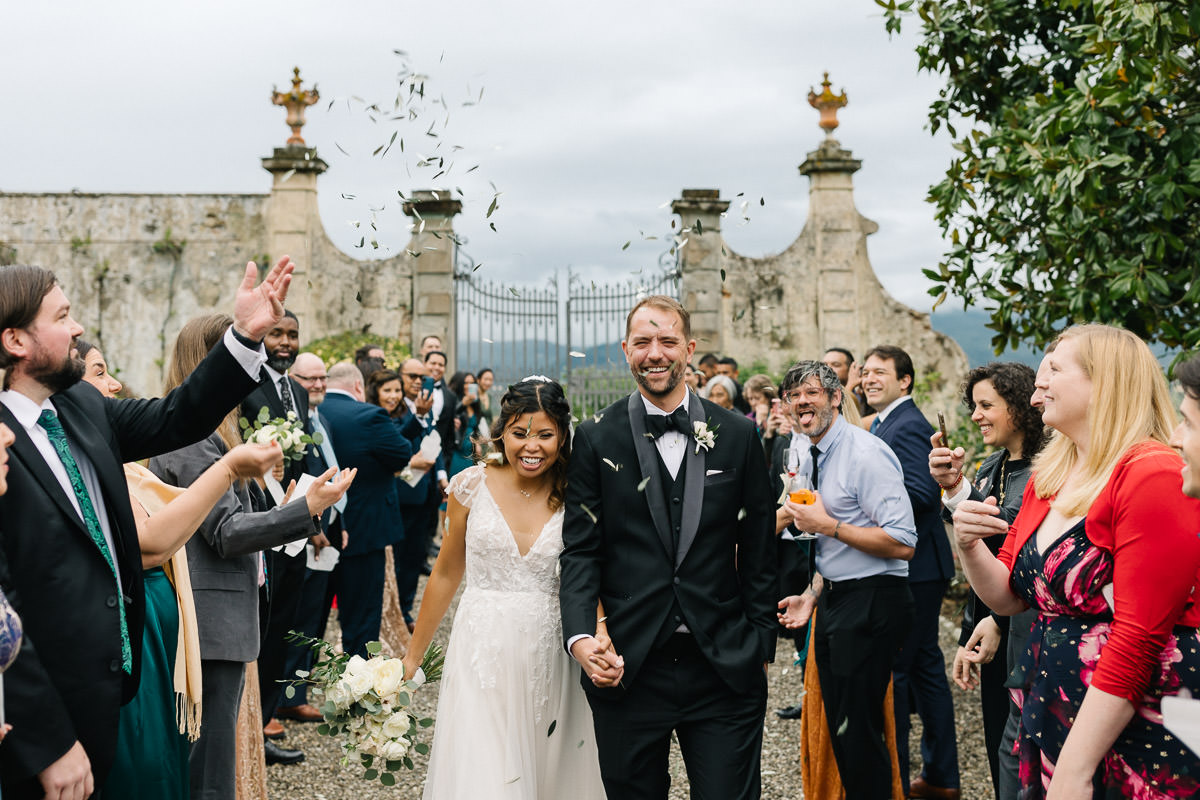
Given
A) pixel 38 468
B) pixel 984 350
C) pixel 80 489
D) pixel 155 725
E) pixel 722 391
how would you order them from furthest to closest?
pixel 984 350, pixel 722 391, pixel 155 725, pixel 80 489, pixel 38 468

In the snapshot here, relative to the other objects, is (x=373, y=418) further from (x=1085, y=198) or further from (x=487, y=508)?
(x=1085, y=198)

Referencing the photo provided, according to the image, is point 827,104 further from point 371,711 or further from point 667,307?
point 371,711

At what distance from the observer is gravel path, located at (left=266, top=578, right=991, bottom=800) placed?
210 inches

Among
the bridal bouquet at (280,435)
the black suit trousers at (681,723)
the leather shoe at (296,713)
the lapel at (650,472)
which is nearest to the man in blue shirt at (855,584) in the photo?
the black suit trousers at (681,723)

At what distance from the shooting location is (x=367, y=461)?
6.61m

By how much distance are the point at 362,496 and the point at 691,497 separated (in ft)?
12.3

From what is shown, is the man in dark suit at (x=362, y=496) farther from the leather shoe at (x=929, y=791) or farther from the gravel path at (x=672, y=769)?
the leather shoe at (x=929, y=791)

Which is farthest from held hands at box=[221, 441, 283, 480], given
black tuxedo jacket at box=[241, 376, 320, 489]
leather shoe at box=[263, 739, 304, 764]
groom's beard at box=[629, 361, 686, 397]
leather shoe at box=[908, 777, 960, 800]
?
leather shoe at box=[908, 777, 960, 800]

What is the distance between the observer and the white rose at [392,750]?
12.0 feet

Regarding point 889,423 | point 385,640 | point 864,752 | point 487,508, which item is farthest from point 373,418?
point 864,752

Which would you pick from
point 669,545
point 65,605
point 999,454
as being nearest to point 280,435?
point 65,605

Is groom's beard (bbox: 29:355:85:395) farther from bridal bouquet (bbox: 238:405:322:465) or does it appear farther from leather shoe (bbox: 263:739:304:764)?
leather shoe (bbox: 263:739:304:764)

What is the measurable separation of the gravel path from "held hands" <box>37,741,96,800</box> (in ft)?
9.60

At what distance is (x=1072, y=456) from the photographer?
3.03m
